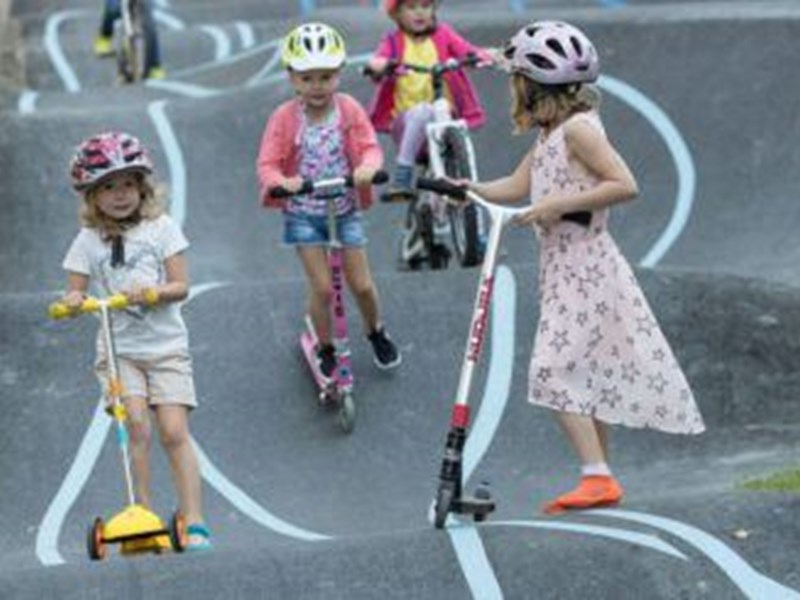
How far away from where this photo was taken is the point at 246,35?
24.6 metres

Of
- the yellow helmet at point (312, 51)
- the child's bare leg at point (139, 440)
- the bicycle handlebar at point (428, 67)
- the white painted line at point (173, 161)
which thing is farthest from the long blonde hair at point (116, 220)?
the white painted line at point (173, 161)

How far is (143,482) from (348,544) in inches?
65.0

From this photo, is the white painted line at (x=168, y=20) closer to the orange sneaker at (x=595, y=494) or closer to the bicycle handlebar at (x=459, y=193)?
the bicycle handlebar at (x=459, y=193)

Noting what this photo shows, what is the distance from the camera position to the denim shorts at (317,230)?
Result: 12406 millimetres

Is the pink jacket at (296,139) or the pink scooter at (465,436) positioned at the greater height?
the pink jacket at (296,139)

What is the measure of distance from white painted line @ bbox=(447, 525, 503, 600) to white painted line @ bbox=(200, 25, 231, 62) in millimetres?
15363

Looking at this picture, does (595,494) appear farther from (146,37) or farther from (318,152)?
(146,37)

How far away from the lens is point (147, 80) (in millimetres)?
22906

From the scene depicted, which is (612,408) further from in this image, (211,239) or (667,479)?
(211,239)

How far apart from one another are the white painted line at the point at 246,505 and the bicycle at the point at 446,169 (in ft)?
8.81

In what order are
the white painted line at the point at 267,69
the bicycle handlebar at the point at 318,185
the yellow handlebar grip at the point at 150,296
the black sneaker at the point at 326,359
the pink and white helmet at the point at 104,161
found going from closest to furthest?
the yellow handlebar grip at the point at 150,296 → the pink and white helmet at the point at 104,161 → the bicycle handlebar at the point at 318,185 → the black sneaker at the point at 326,359 → the white painted line at the point at 267,69

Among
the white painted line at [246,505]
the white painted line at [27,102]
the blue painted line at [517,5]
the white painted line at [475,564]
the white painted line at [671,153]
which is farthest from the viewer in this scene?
the blue painted line at [517,5]

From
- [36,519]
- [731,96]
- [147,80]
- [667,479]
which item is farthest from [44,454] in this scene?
[147,80]

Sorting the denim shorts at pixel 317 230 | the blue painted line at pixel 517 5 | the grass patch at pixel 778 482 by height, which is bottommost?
the grass patch at pixel 778 482
